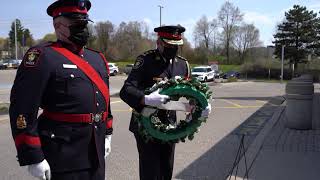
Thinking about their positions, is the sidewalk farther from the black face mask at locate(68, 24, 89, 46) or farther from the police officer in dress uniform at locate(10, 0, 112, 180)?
the black face mask at locate(68, 24, 89, 46)

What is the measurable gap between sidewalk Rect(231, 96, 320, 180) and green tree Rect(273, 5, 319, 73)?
62.9m

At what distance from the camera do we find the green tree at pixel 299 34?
71.3m

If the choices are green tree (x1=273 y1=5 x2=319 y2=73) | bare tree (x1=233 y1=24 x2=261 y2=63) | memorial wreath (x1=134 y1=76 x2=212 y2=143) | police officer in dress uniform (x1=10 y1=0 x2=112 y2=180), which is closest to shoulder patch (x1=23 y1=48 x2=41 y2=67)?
police officer in dress uniform (x1=10 y1=0 x2=112 y2=180)

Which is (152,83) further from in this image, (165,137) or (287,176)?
(287,176)

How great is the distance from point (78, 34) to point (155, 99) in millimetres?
1055

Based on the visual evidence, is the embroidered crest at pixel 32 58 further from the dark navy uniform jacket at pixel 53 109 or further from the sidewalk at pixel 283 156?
the sidewalk at pixel 283 156

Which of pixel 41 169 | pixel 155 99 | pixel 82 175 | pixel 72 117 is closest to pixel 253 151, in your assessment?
pixel 155 99

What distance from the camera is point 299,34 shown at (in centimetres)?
7131

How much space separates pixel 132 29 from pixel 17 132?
99039 millimetres

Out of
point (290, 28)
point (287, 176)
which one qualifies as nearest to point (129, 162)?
point (287, 176)

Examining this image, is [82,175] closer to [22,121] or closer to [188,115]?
[22,121]

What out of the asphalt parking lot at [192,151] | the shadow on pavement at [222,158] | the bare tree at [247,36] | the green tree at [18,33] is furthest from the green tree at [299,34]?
the green tree at [18,33]

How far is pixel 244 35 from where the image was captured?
308 feet

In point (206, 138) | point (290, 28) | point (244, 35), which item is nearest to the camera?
point (206, 138)
